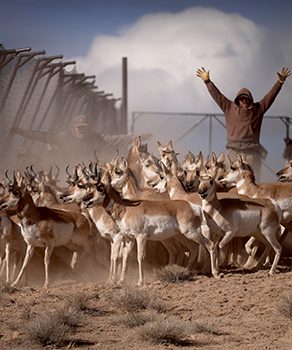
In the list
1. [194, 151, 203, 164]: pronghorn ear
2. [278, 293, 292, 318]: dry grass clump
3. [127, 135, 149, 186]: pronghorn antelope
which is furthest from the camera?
[127, 135, 149, 186]: pronghorn antelope

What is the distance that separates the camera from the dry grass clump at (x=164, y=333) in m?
7.34

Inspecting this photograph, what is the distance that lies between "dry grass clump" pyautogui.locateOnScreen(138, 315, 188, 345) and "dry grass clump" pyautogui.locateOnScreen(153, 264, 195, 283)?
2.95 m

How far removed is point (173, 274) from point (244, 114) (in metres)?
5.78

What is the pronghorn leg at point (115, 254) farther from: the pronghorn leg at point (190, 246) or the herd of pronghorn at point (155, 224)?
the pronghorn leg at point (190, 246)

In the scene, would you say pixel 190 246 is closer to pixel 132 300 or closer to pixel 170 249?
pixel 170 249

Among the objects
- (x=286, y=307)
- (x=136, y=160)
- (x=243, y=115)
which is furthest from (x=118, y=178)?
(x=286, y=307)

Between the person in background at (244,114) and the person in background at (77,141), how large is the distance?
4042 millimetres

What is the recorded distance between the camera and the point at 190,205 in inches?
440

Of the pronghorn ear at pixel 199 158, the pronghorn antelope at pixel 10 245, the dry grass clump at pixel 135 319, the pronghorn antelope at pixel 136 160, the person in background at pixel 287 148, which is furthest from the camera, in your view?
the person in background at pixel 287 148

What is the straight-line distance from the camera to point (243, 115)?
1502 centimetres

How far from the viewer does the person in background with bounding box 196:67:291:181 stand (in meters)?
14.9

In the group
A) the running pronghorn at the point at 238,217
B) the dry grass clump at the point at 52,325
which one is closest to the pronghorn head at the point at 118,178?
the running pronghorn at the point at 238,217

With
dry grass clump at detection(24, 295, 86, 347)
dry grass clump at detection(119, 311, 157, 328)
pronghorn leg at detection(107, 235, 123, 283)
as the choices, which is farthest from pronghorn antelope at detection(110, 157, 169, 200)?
dry grass clump at detection(119, 311, 157, 328)

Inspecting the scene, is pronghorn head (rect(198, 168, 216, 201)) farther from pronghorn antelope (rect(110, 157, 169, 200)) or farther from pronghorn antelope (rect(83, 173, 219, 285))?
pronghorn antelope (rect(110, 157, 169, 200))
